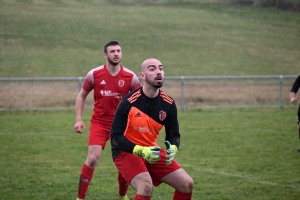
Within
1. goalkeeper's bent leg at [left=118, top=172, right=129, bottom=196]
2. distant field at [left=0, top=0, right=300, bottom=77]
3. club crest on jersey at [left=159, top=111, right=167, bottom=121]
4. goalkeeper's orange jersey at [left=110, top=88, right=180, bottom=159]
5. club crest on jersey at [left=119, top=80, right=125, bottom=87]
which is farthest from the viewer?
distant field at [left=0, top=0, right=300, bottom=77]

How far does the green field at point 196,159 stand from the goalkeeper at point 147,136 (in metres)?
2.23

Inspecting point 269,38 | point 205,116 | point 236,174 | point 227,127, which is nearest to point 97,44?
point 269,38

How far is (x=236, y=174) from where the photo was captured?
10336mm

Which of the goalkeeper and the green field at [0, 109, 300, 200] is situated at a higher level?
the goalkeeper

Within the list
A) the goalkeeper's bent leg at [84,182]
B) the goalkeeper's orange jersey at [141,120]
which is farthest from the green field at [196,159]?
the goalkeeper's orange jersey at [141,120]

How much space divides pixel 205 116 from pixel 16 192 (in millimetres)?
12957

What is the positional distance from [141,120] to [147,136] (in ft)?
0.77

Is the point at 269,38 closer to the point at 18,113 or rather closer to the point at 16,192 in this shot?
the point at 18,113

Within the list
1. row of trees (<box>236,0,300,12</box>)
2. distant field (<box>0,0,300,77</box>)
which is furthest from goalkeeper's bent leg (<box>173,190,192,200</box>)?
row of trees (<box>236,0,300,12</box>)

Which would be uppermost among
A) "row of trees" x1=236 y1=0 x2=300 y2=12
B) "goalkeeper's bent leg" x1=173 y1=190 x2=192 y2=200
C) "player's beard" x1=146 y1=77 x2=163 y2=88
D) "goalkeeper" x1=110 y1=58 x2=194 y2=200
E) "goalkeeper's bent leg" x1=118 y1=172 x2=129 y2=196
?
"row of trees" x1=236 y1=0 x2=300 y2=12

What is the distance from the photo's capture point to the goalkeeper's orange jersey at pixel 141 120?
632 centimetres

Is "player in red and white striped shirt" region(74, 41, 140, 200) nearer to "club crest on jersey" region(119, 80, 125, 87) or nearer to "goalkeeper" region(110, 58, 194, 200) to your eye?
"club crest on jersey" region(119, 80, 125, 87)

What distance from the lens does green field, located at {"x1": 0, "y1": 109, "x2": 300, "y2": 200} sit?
29.4 feet

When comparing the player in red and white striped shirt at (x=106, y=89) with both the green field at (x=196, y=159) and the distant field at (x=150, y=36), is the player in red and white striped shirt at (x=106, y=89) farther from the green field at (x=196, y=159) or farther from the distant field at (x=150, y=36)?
the distant field at (x=150, y=36)
